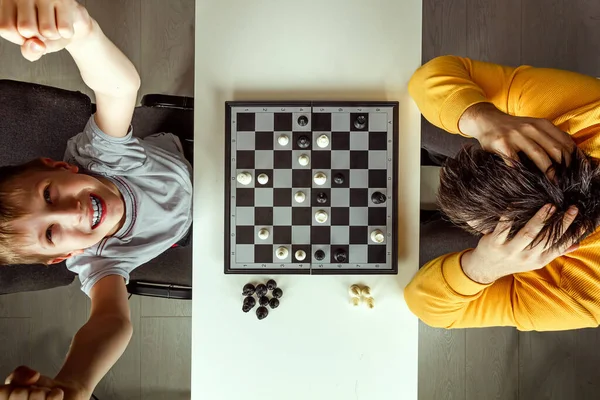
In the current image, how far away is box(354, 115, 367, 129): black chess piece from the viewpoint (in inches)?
50.9

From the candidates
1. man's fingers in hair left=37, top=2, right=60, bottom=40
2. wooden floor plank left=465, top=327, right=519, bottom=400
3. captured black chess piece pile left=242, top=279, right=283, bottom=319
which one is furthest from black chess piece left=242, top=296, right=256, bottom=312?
wooden floor plank left=465, top=327, right=519, bottom=400

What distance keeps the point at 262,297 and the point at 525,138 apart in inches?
32.7

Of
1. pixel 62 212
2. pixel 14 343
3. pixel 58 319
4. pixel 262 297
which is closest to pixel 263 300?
pixel 262 297

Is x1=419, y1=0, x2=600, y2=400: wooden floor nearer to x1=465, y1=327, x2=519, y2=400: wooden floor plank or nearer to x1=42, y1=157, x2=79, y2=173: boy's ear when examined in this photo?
x1=465, y1=327, x2=519, y2=400: wooden floor plank

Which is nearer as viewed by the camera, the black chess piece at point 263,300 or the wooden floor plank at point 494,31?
the black chess piece at point 263,300

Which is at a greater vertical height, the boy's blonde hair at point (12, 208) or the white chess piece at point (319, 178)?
the white chess piece at point (319, 178)

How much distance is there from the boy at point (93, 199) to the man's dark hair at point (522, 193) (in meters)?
0.86

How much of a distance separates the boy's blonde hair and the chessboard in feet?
1.72

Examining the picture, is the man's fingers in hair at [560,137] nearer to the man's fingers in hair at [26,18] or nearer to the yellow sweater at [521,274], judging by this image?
the yellow sweater at [521,274]

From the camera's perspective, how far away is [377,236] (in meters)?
1.30

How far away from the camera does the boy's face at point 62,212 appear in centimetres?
104

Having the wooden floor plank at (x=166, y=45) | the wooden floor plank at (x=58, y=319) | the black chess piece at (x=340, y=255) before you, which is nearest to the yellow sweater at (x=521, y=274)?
the black chess piece at (x=340, y=255)

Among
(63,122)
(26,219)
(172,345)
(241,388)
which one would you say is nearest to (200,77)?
(63,122)

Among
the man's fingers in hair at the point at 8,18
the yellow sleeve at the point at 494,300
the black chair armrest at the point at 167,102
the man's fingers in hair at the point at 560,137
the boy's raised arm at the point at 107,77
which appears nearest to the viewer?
the man's fingers in hair at the point at 8,18
